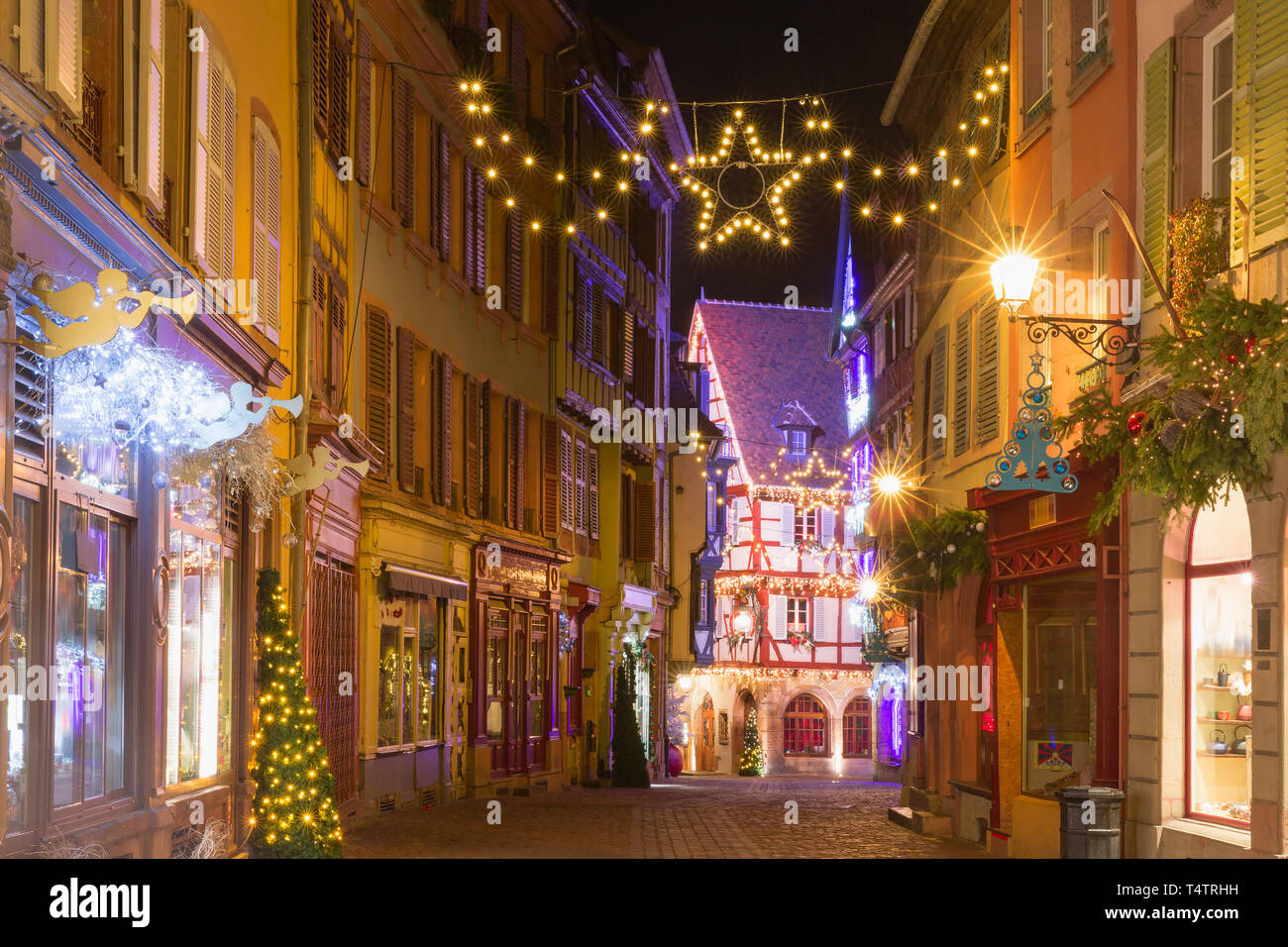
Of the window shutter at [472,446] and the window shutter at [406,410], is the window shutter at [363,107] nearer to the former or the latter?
the window shutter at [406,410]

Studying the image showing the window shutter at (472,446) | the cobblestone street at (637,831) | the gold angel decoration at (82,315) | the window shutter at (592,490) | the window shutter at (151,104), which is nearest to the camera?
the gold angel decoration at (82,315)

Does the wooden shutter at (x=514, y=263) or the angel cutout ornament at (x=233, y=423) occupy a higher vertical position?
the wooden shutter at (x=514, y=263)

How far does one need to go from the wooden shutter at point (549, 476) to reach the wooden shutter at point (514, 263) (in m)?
2.20

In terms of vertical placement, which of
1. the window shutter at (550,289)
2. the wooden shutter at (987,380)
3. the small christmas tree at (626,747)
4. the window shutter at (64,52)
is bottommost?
the small christmas tree at (626,747)

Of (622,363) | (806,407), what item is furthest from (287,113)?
(806,407)

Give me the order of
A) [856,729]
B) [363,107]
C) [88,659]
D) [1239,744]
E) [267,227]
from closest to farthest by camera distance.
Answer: [88,659] < [1239,744] < [267,227] < [363,107] < [856,729]

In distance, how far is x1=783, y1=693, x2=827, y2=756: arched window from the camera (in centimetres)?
5500

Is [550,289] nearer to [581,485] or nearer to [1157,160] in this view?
[581,485]

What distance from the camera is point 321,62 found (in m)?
15.9

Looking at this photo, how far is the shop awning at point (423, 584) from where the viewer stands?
753 inches

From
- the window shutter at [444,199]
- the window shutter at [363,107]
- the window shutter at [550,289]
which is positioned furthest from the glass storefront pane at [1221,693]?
the window shutter at [550,289]

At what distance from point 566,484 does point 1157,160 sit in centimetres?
1736

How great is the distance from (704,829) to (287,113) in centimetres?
896

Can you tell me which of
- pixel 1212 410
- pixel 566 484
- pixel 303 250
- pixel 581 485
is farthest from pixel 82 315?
pixel 581 485
